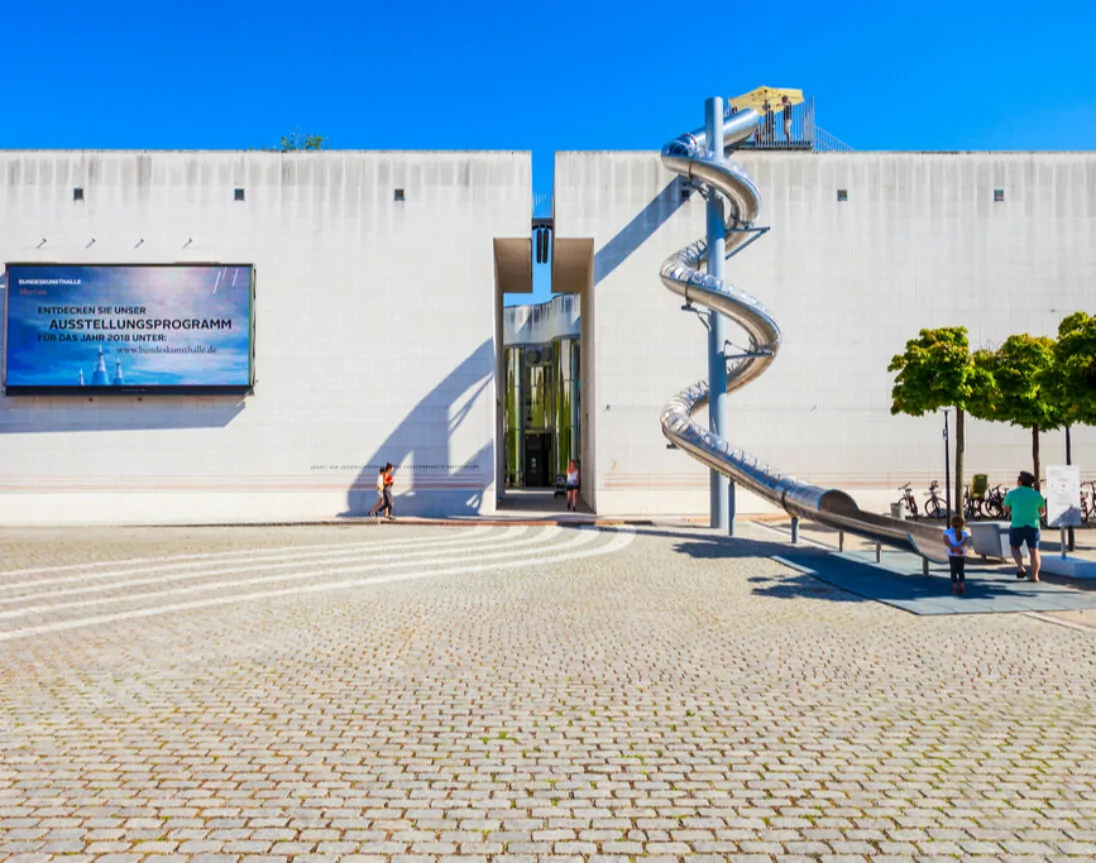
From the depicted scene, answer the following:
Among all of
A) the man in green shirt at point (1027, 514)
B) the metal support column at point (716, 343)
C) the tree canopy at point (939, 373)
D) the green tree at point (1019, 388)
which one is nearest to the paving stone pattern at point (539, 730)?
the man in green shirt at point (1027, 514)

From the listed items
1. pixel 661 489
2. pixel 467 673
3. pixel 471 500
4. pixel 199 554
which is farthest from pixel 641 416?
pixel 467 673

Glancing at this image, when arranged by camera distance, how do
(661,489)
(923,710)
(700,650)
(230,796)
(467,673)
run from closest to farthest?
(230,796) → (923,710) → (467,673) → (700,650) → (661,489)

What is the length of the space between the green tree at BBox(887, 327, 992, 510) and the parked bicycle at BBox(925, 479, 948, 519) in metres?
5.11

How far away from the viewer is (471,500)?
2428 cm

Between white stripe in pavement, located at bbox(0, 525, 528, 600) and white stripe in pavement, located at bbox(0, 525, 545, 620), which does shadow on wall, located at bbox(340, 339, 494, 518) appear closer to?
white stripe in pavement, located at bbox(0, 525, 528, 600)

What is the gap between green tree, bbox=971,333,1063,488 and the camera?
17219 mm

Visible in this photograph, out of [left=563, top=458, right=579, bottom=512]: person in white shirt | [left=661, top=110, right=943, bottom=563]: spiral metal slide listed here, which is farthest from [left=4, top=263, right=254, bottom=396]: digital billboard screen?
[left=661, top=110, right=943, bottom=563]: spiral metal slide

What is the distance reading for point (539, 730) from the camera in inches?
188

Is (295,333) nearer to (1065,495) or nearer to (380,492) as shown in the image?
(380,492)

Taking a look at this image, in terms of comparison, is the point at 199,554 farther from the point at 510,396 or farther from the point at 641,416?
the point at 510,396

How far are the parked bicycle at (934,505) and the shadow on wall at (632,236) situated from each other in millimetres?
10816

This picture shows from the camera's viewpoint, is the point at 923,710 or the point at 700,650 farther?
the point at 700,650

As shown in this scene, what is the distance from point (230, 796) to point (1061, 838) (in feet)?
11.8

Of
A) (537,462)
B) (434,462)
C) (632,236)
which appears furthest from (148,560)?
(537,462)
